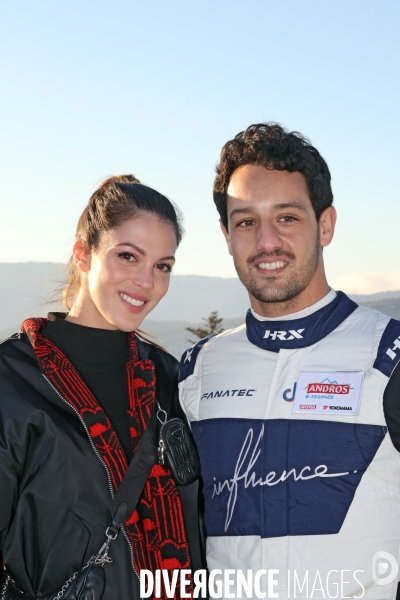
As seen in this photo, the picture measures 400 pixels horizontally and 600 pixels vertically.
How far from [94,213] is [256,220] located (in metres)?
0.85

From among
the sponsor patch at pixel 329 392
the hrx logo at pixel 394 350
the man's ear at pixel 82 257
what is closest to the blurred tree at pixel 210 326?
the man's ear at pixel 82 257

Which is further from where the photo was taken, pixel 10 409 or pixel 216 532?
pixel 216 532

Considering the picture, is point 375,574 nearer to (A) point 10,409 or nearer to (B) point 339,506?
(B) point 339,506

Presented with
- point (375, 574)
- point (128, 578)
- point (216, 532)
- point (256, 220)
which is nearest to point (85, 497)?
point (128, 578)

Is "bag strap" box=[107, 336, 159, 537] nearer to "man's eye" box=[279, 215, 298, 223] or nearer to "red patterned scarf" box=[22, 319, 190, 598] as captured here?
"red patterned scarf" box=[22, 319, 190, 598]

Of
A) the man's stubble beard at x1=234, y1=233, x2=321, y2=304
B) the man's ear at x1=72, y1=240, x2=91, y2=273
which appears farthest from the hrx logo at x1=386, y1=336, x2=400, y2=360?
the man's ear at x1=72, y1=240, x2=91, y2=273

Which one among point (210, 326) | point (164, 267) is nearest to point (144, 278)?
point (164, 267)

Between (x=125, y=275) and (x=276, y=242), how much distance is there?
0.75m

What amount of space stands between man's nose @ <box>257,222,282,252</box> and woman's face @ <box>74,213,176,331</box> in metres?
0.51

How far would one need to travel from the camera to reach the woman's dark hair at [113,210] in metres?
3.63

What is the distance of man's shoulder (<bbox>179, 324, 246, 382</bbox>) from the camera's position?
3.68 meters

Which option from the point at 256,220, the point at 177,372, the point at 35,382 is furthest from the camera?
the point at 177,372

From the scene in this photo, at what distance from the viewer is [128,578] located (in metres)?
3.12

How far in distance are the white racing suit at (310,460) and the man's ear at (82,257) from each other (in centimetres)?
93
